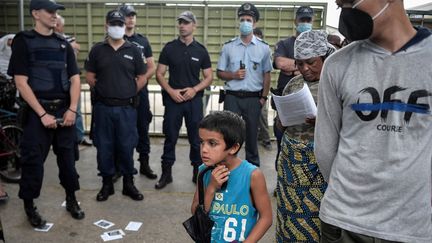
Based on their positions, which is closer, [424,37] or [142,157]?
[424,37]

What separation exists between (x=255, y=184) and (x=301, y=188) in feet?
1.54

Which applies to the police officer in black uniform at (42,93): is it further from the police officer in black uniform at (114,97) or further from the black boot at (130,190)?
the black boot at (130,190)

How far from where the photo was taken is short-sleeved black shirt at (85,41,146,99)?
423 cm

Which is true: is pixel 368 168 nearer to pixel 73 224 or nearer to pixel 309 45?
pixel 309 45

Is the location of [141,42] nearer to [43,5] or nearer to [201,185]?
[43,5]

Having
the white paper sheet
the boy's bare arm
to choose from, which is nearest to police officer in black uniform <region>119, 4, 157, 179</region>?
the white paper sheet

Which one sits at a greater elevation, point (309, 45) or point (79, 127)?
point (309, 45)

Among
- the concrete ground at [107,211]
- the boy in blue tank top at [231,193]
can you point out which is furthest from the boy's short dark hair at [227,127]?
the concrete ground at [107,211]

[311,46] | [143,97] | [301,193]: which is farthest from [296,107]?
[143,97]

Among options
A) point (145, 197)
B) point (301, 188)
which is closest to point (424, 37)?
point (301, 188)

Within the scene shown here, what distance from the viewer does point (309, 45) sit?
2.50 m

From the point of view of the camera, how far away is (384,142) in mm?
1487

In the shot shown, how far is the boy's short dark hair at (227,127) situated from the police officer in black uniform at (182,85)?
103 inches

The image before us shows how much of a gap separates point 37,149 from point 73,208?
28.6 inches
